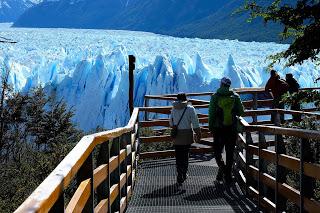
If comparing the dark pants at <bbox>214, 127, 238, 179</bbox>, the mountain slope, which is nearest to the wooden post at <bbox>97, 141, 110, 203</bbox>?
the dark pants at <bbox>214, 127, 238, 179</bbox>

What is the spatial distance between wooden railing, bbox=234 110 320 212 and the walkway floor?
25 centimetres

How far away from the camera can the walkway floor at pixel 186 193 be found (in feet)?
24.0

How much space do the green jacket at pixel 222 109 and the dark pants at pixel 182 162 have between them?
2.48 ft

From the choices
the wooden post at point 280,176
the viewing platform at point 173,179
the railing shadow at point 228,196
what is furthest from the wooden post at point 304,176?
the railing shadow at point 228,196

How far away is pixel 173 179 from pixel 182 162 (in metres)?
0.69

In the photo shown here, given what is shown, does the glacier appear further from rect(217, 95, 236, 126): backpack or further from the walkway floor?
rect(217, 95, 236, 126): backpack

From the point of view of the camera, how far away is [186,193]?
8.37m

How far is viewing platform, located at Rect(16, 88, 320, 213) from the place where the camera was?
3435 mm

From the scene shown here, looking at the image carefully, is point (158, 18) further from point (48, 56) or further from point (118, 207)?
point (118, 207)

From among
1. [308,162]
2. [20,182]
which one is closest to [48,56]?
[20,182]

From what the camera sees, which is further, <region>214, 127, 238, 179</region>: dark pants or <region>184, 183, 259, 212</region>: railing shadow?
<region>214, 127, 238, 179</region>: dark pants

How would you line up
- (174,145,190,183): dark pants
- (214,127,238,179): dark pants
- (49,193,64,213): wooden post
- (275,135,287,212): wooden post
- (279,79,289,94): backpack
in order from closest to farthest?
(49,193,64,213): wooden post → (275,135,287,212): wooden post → (214,127,238,179): dark pants → (174,145,190,183): dark pants → (279,79,289,94): backpack

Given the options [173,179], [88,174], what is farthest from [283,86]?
[88,174]

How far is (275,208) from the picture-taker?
622 cm
